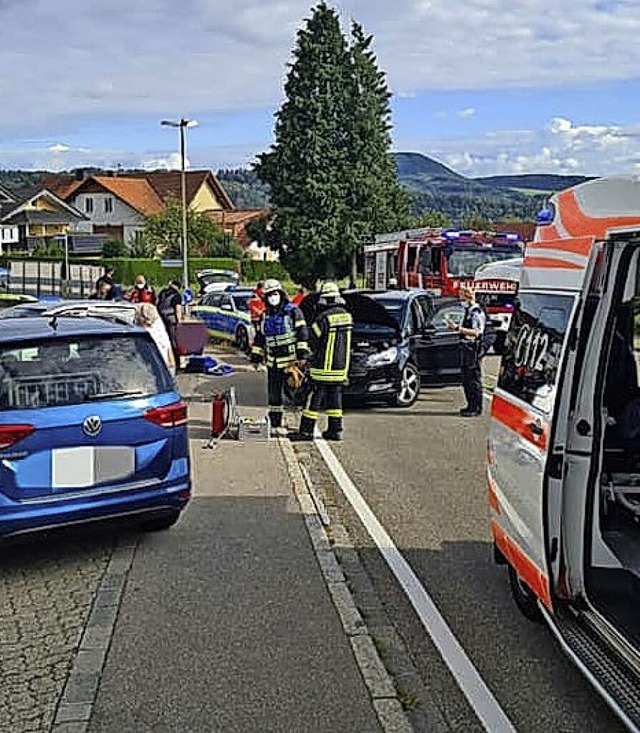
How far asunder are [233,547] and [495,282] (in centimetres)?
1856

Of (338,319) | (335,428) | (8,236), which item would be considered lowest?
(335,428)

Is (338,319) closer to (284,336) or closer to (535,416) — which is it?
(284,336)

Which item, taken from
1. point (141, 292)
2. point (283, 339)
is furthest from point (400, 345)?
point (141, 292)

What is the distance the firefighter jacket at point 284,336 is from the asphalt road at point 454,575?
1.14 m

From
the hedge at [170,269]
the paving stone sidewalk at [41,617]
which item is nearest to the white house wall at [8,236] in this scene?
the hedge at [170,269]

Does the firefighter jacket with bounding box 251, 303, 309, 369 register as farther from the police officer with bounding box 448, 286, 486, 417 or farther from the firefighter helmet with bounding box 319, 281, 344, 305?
the police officer with bounding box 448, 286, 486, 417

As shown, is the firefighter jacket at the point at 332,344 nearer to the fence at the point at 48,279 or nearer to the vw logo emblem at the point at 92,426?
the vw logo emblem at the point at 92,426

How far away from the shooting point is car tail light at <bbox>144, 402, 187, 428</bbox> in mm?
7219

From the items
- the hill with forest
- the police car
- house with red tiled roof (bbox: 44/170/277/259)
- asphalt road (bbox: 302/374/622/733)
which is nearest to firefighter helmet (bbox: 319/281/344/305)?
asphalt road (bbox: 302/374/622/733)

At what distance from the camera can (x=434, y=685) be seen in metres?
5.16

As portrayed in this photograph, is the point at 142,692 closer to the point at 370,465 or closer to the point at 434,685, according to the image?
the point at 434,685

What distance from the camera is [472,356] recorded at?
1455 centimetres

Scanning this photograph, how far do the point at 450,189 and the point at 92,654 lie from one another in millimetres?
108869

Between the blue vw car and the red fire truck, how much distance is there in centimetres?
1881
